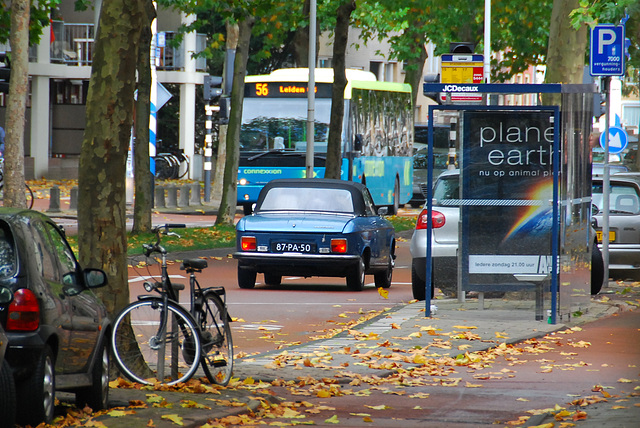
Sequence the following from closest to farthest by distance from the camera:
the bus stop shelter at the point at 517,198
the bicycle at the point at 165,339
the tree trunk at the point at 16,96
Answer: the bicycle at the point at 165,339 < the bus stop shelter at the point at 517,198 < the tree trunk at the point at 16,96

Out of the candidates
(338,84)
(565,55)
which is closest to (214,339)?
(565,55)

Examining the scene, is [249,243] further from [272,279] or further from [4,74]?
[4,74]

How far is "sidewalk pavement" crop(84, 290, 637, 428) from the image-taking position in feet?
26.1

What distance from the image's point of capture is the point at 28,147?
166 ft

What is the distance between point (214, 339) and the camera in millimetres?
9133

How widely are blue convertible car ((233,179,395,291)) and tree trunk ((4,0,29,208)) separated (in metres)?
7.46

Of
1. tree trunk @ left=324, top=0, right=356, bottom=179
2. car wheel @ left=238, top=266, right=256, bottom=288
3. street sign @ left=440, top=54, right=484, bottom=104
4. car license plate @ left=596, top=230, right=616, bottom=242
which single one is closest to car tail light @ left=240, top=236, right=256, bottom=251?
car wheel @ left=238, top=266, right=256, bottom=288

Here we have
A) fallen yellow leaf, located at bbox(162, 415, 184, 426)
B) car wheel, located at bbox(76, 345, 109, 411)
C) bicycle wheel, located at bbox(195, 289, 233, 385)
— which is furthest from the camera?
bicycle wheel, located at bbox(195, 289, 233, 385)

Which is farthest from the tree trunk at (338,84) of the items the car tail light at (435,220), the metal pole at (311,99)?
the car tail light at (435,220)

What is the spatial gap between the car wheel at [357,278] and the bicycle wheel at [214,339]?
7812 millimetres

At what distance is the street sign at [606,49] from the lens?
17.7 m

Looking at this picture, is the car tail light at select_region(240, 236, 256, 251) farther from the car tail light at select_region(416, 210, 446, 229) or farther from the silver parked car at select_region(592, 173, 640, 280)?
the silver parked car at select_region(592, 173, 640, 280)

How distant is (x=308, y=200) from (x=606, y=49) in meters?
4.49

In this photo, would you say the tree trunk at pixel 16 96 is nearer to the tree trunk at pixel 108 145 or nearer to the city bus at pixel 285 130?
the city bus at pixel 285 130
